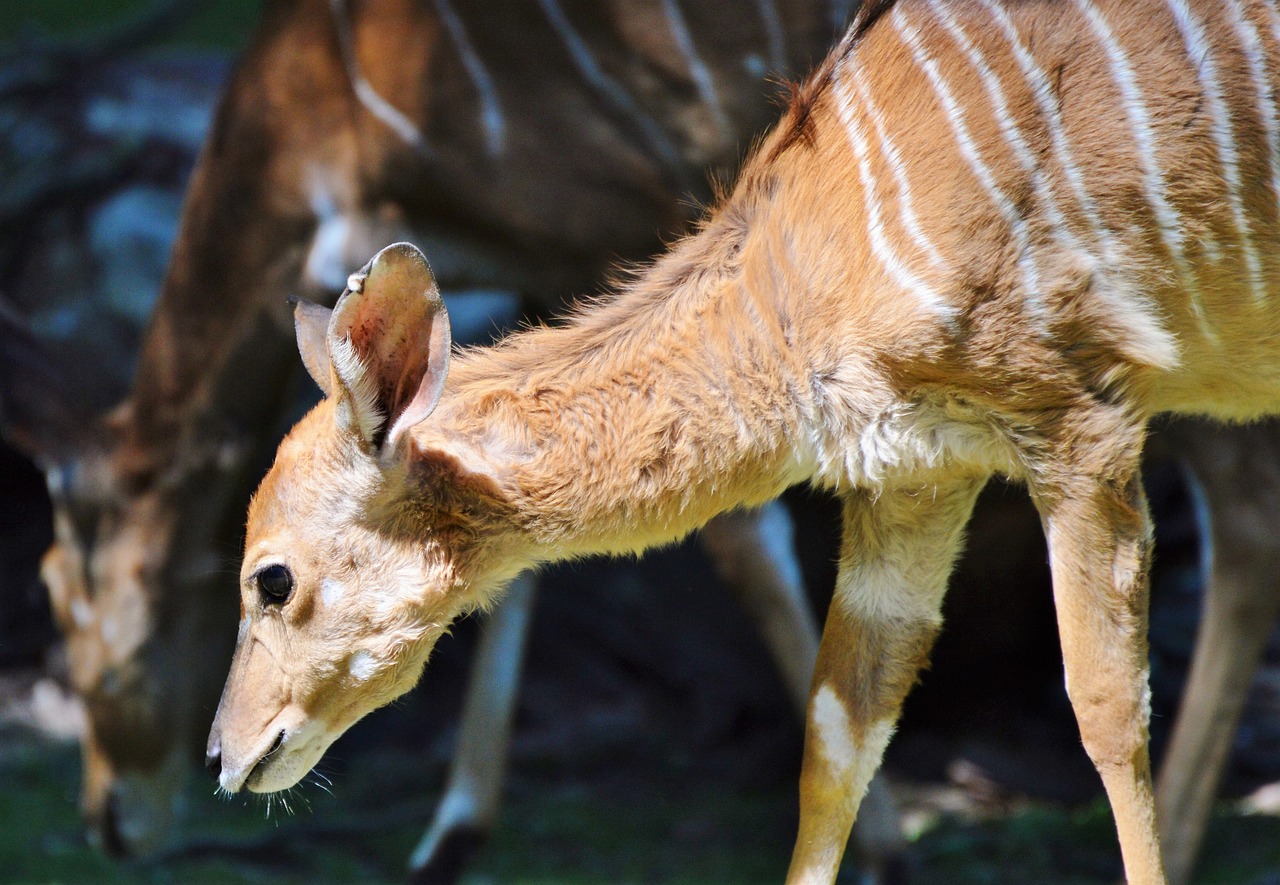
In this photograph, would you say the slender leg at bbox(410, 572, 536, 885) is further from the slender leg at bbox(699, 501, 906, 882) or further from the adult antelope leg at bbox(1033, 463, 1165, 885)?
the adult antelope leg at bbox(1033, 463, 1165, 885)

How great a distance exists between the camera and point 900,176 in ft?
8.77

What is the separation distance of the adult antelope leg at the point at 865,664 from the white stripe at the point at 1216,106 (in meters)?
0.71

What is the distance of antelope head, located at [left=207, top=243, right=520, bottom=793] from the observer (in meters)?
2.57

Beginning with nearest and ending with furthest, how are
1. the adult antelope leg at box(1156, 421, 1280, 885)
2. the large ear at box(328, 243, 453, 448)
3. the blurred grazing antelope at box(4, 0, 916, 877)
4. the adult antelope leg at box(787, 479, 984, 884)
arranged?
the large ear at box(328, 243, 453, 448), the adult antelope leg at box(787, 479, 984, 884), the adult antelope leg at box(1156, 421, 1280, 885), the blurred grazing antelope at box(4, 0, 916, 877)

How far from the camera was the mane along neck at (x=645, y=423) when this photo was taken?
269cm

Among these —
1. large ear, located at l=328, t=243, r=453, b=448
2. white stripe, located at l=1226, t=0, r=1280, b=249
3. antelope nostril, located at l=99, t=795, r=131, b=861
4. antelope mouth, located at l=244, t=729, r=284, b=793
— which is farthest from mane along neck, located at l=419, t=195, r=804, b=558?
antelope nostril, located at l=99, t=795, r=131, b=861

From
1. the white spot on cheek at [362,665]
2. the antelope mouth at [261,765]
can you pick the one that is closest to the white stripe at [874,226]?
the white spot on cheek at [362,665]

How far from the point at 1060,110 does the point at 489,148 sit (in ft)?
6.03

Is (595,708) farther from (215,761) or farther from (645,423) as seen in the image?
(645,423)

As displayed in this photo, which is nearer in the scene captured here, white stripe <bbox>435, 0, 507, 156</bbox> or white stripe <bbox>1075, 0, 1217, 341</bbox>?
white stripe <bbox>1075, 0, 1217, 341</bbox>

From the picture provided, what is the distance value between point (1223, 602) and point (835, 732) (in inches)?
55.4

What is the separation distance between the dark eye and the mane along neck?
0.34 metres

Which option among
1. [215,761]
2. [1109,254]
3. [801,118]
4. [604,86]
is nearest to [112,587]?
[215,761]

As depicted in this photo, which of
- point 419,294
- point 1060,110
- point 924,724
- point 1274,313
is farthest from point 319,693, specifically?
point 924,724
